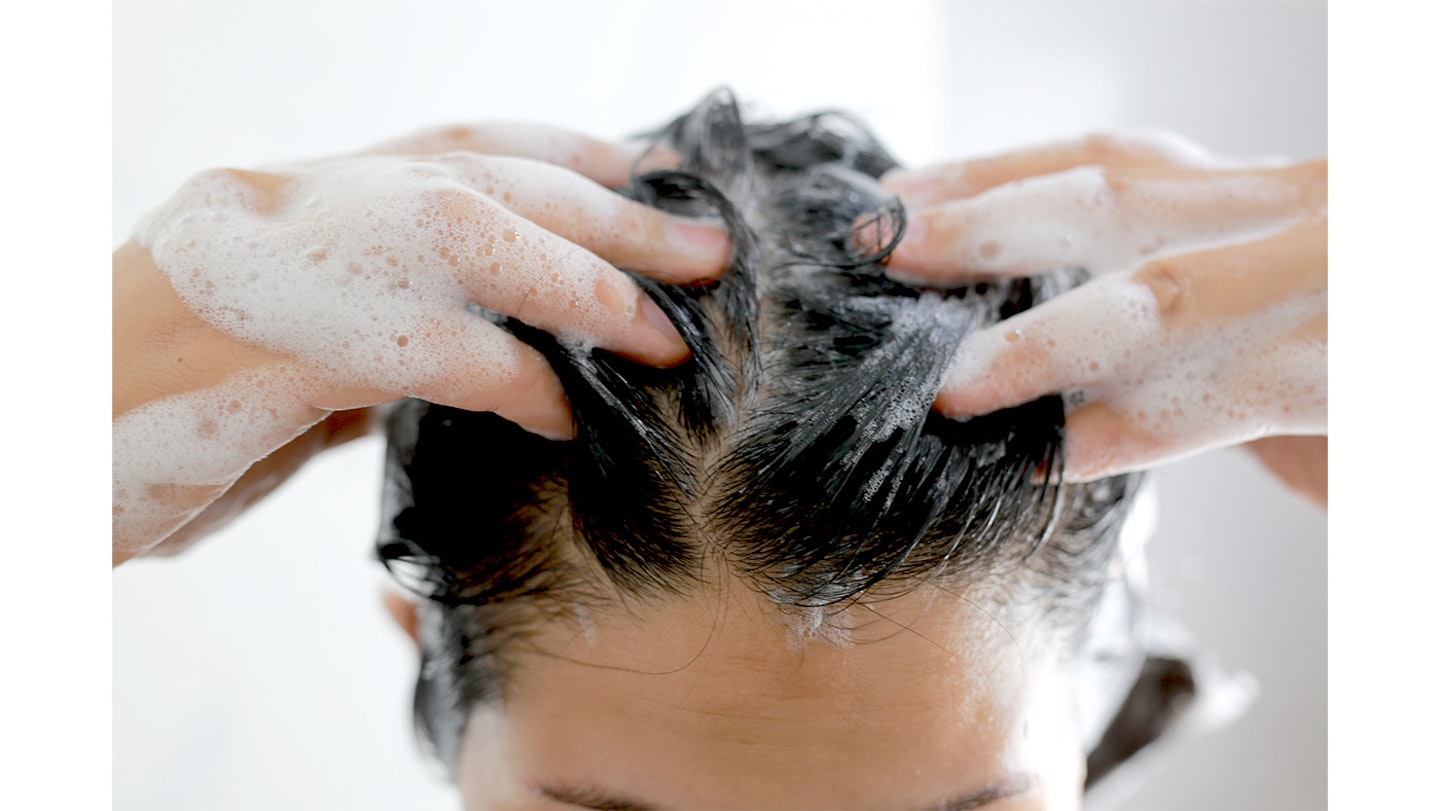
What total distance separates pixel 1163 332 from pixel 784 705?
1.28 ft

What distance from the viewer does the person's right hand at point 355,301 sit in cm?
66

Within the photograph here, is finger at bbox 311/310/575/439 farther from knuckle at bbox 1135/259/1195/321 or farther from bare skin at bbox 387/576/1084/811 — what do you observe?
knuckle at bbox 1135/259/1195/321

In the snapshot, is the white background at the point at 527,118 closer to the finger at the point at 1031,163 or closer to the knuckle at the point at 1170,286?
the finger at the point at 1031,163

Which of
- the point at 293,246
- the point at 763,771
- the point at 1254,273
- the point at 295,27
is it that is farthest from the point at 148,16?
the point at 1254,273

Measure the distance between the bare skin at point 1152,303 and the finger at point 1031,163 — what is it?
0.06 metres

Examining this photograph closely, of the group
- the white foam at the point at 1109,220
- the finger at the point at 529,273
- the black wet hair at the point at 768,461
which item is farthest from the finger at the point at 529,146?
the white foam at the point at 1109,220

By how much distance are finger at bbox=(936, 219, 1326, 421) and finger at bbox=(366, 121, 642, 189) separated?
0.35 meters

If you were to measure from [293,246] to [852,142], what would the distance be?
54 centimetres

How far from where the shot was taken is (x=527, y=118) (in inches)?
56.1

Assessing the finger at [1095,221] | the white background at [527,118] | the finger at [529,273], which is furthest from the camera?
the white background at [527,118]

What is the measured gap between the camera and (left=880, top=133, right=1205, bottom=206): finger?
886 millimetres

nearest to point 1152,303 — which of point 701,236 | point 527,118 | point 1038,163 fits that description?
point 1038,163

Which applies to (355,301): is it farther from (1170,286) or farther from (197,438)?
(1170,286)
